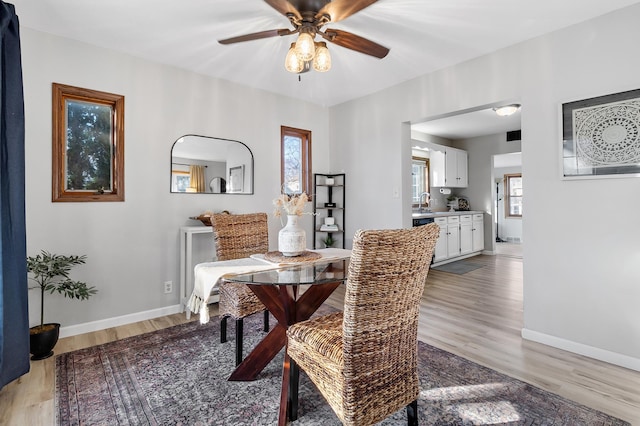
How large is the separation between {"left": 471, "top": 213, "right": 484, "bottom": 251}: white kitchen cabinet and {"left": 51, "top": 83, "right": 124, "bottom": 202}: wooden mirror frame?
5766 mm

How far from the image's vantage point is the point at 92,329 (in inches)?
107

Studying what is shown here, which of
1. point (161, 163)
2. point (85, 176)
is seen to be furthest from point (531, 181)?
point (85, 176)

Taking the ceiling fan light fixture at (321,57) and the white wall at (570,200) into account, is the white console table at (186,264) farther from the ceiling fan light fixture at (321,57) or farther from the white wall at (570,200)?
the white wall at (570,200)

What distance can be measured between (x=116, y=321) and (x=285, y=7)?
2.85 metres

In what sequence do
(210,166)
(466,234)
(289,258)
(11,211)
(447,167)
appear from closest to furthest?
(11,211)
(289,258)
(210,166)
(466,234)
(447,167)

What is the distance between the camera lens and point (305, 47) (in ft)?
5.92

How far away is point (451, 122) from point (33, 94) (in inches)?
208

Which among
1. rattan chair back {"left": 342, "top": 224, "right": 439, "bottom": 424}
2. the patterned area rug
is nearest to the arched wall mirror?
the patterned area rug

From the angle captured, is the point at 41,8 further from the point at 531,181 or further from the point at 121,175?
the point at 531,181

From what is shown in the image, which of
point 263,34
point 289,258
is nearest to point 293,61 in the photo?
point 263,34

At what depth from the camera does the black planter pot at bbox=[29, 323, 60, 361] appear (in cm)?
221

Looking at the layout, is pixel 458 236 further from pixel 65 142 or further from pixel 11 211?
pixel 11 211

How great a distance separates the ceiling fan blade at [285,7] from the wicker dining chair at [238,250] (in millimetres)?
1416

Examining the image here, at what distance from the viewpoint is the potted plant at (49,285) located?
2.24m
